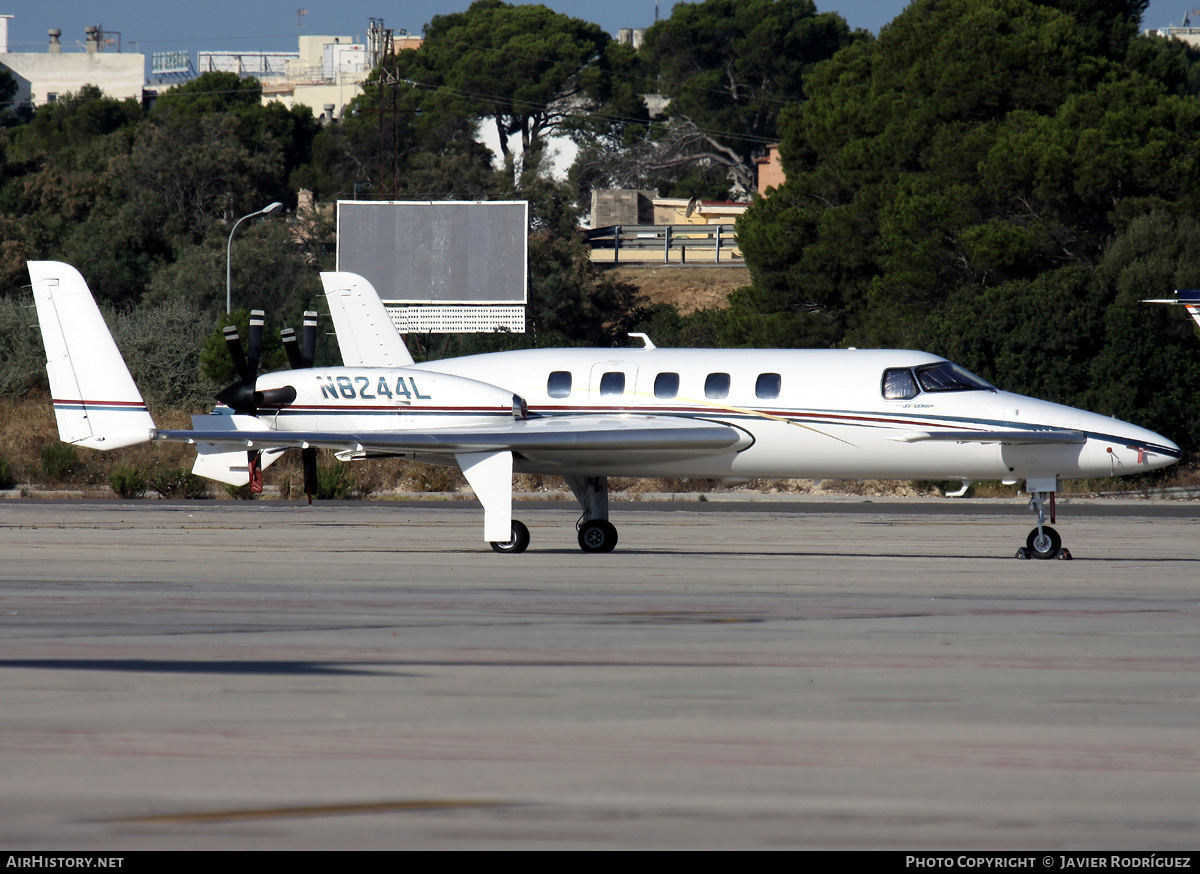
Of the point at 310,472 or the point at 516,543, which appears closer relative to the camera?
the point at 516,543

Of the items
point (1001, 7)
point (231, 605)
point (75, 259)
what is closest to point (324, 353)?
point (75, 259)

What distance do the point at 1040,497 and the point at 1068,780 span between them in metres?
11.9

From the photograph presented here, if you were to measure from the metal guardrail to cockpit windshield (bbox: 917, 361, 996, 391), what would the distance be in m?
68.6

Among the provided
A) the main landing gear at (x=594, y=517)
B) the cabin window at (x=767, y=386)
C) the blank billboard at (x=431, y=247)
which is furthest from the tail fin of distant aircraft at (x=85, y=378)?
the blank billboard at (x=431, y=247)

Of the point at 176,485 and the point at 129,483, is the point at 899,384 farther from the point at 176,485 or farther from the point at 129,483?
the point at 129,483

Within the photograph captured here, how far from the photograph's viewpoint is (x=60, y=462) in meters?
36.8

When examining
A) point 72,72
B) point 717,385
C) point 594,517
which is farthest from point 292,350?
point 72,72

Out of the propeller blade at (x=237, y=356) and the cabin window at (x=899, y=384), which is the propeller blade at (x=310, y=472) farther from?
the cabin window at (x=899, y=384)

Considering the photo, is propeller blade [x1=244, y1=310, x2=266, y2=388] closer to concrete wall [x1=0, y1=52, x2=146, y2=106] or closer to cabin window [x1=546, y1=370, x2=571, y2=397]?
cabin window [x1=546, y1=370, x2=571, y2=397]

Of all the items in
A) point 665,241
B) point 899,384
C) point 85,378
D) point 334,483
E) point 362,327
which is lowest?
point 334,483

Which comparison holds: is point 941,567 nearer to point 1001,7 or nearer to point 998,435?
point 998,435

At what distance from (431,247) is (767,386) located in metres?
39.4

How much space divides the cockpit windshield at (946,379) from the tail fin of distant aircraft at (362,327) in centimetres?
905

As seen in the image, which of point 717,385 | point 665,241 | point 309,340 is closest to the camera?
point 717,385
